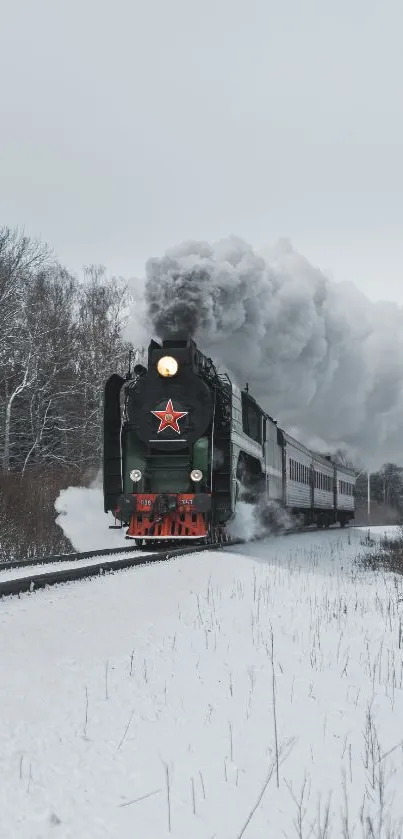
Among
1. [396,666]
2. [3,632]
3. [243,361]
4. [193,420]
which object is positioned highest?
[243,361]

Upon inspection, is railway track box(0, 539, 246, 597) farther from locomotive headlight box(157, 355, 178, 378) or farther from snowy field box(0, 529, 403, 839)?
locomotive headlight box(157, 355, 178, 378)

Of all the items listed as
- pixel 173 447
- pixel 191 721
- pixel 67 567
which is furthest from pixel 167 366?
pixel 191 721

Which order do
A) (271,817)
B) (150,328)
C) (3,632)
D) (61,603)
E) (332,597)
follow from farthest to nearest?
(150,328) < (332,597) < (61,603) < (3,632) < (271,817)

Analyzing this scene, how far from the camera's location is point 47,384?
21.7m

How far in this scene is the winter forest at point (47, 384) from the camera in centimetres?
1511

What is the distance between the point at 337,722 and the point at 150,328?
13837 mm

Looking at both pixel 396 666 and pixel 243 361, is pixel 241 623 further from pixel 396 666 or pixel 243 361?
pixel 243 361

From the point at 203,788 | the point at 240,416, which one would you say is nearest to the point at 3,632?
the point at 203,788

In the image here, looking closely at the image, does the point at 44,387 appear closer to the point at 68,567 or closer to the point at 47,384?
the point at 47,384

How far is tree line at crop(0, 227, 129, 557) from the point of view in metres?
15.2

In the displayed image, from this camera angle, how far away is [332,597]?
26.7 ft

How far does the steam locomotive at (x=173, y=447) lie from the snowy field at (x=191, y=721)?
598 centimetres

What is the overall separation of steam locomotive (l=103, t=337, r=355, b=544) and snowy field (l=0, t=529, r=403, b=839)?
19.6ft

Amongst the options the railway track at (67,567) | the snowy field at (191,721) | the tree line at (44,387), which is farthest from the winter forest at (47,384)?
the snowy field at (191,721)
